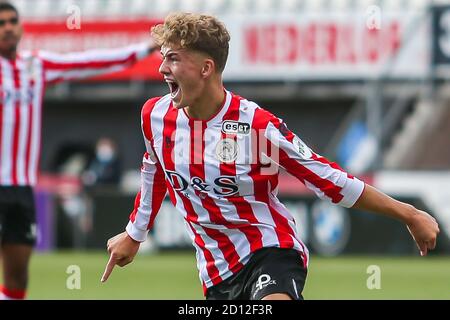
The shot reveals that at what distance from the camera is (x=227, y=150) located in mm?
5398

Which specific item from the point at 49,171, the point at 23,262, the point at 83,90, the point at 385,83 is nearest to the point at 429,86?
the point at 385,83

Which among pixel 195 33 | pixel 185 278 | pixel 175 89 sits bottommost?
pixel 185 278

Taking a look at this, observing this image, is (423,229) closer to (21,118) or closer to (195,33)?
(195,33)

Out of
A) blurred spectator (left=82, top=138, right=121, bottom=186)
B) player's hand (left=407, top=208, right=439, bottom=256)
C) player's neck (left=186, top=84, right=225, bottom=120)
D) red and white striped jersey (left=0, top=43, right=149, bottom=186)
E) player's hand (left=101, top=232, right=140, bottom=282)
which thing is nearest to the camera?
player's hand (left=407, top=208, right=439, bottom=256)

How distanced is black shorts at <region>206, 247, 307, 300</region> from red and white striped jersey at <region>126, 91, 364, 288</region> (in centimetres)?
3

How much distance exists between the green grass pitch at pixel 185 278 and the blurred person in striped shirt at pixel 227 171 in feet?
15.9

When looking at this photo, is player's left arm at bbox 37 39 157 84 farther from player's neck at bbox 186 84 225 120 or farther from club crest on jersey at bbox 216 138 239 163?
club crest on jersey at bbox 216 138 239 163

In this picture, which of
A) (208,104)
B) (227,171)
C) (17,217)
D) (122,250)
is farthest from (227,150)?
(17,217)

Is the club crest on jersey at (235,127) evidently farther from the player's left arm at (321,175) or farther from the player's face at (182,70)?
the player's face at (182,70)

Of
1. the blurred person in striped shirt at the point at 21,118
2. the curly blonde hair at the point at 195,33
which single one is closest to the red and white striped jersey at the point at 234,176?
the curly blonde hair at the point at 195,33

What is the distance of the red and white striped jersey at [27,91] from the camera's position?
26.1 feet

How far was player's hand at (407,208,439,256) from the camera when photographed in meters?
5.07

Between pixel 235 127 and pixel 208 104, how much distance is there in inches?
6.6

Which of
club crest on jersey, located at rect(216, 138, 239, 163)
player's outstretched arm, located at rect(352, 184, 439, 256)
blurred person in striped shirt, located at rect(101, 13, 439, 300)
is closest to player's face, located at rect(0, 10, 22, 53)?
blurred person in striped shirt, located at rect(101, 13, 439, 300)
